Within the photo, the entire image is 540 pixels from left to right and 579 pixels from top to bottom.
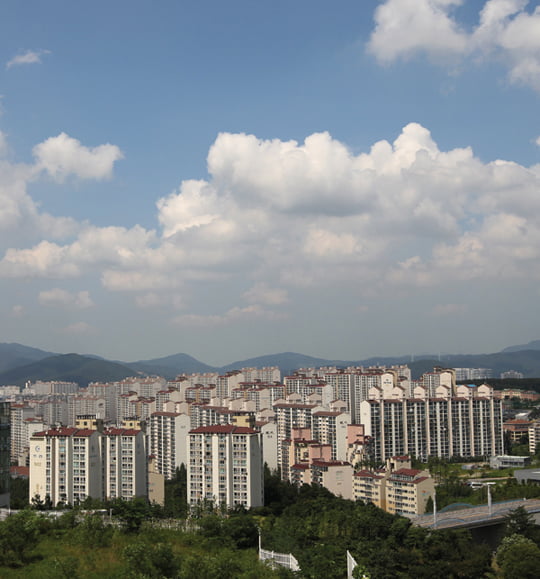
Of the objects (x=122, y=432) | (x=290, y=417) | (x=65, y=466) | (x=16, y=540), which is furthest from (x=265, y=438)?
(x=16, y=540)

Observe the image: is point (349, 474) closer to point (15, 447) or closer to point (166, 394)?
point (166, 394)

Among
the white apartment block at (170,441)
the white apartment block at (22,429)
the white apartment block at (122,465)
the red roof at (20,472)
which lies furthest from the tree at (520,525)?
the white apartment block at (22,429)

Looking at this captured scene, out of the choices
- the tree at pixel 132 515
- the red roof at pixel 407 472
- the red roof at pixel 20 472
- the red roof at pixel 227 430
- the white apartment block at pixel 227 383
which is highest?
the white apartment block at pixel 227 383

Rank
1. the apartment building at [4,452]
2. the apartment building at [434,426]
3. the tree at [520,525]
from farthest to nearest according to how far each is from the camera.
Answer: the apartment building at [434,426], the tree at [520,525], the apartment building at [4,452]

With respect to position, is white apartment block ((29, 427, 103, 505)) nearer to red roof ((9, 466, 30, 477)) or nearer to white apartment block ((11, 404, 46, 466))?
red roof ((9, 466, 30, 477))

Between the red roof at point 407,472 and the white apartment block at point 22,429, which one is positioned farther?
the white apartment block at point 22,429

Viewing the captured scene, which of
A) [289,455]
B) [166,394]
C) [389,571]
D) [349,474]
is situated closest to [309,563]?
[389,571]

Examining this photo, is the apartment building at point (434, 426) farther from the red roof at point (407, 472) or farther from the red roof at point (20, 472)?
the red roof at point (20, 472)
